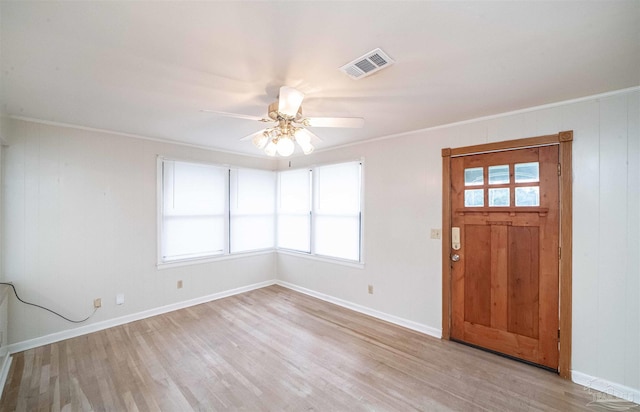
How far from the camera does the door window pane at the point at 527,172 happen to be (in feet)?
8.45

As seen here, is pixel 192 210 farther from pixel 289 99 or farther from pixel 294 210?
pixel 289 99

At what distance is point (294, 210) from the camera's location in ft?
16.7

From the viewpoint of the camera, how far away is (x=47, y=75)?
6.34 ft

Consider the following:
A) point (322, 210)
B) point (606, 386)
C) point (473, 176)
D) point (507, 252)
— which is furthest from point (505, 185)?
point (322, 210)

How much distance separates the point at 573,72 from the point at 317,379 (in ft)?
10.6

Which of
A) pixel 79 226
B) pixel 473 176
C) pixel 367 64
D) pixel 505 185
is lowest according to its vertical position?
pixel 79 226

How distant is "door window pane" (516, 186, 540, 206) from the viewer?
2572mm

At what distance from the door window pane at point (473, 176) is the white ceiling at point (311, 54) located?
63 cm

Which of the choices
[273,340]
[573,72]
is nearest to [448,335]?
[273,340]

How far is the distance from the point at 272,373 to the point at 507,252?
2.68 m

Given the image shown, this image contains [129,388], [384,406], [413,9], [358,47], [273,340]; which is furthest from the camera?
[273,340]

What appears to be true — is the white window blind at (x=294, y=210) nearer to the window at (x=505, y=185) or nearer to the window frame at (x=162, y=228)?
the window frame at (x=162, y=228)

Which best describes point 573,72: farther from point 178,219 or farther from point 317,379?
point 178,219

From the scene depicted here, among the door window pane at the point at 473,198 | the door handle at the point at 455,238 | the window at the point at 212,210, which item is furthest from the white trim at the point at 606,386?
the window at the point at 212,210
